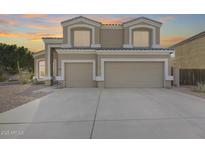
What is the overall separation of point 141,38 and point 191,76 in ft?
18.8

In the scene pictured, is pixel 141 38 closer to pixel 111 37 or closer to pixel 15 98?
pixel 111 37

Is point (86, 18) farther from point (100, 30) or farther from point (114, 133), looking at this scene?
point (114, 133)

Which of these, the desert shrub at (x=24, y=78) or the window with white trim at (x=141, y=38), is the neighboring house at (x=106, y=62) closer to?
the window with white trim at (x=141, y=38)

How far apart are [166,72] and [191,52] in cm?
788

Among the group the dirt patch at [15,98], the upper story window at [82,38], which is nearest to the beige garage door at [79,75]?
the upper story window at [82,38]

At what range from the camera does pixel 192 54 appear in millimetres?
20078

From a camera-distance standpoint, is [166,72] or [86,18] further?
[86,18]

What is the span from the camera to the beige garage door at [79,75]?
15109 mm

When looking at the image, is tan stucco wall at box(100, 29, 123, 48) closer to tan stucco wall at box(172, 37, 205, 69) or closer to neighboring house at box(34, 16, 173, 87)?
neighboring house at box(34, 16, 173, 87)

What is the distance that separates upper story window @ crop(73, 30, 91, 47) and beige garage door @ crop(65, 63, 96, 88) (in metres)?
2.44

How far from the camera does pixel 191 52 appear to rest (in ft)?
66.7

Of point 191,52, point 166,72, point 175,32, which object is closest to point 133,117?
point 166,72

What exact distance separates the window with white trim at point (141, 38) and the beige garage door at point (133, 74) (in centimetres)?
297

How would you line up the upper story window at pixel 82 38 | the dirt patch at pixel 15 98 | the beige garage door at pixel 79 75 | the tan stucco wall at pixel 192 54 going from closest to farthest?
the dirt patch at pixel 15 98, the beige garage door at pixel 79 75, the upper story window at pixel 82 38, the tan stucco wall at pixel 192 54
